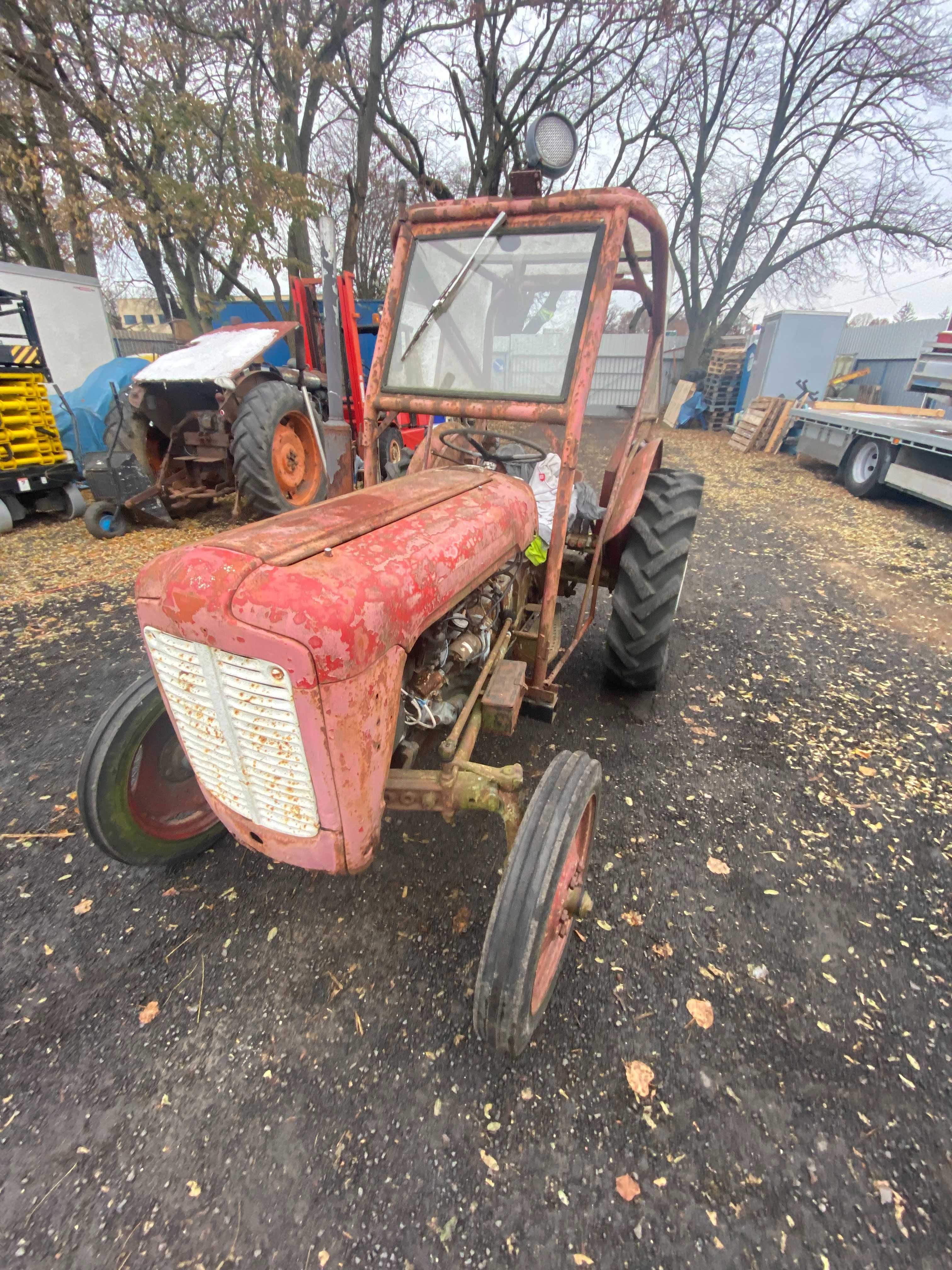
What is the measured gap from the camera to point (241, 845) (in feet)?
7.89

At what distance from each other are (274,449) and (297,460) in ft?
1.54

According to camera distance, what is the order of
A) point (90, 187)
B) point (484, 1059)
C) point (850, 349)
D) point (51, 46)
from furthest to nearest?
point (850, 349), point (90, 187), point (51, 46), point (484, 1059)

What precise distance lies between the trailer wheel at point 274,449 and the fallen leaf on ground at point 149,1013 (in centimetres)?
388

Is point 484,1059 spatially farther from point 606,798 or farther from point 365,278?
point 365,278

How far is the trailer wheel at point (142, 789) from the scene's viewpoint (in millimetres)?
1984

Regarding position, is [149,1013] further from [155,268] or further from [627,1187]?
[155,268]

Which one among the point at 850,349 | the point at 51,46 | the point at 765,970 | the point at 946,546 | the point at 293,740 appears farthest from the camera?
the point at 850,349

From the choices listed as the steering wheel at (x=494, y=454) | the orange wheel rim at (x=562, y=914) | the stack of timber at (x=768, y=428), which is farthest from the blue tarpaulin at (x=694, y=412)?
the orange wheel rim at (x=562, y=914)

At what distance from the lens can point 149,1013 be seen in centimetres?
185

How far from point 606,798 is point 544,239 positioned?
2319 mm

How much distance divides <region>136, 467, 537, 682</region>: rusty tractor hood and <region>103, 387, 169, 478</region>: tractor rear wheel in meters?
5.19

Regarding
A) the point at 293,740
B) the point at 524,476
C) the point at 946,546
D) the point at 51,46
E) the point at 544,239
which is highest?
the point at 51,46

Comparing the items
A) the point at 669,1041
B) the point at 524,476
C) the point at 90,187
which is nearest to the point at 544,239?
the point at 524,476

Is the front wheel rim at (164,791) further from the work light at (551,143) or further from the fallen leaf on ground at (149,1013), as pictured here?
the work light at (551,143)
